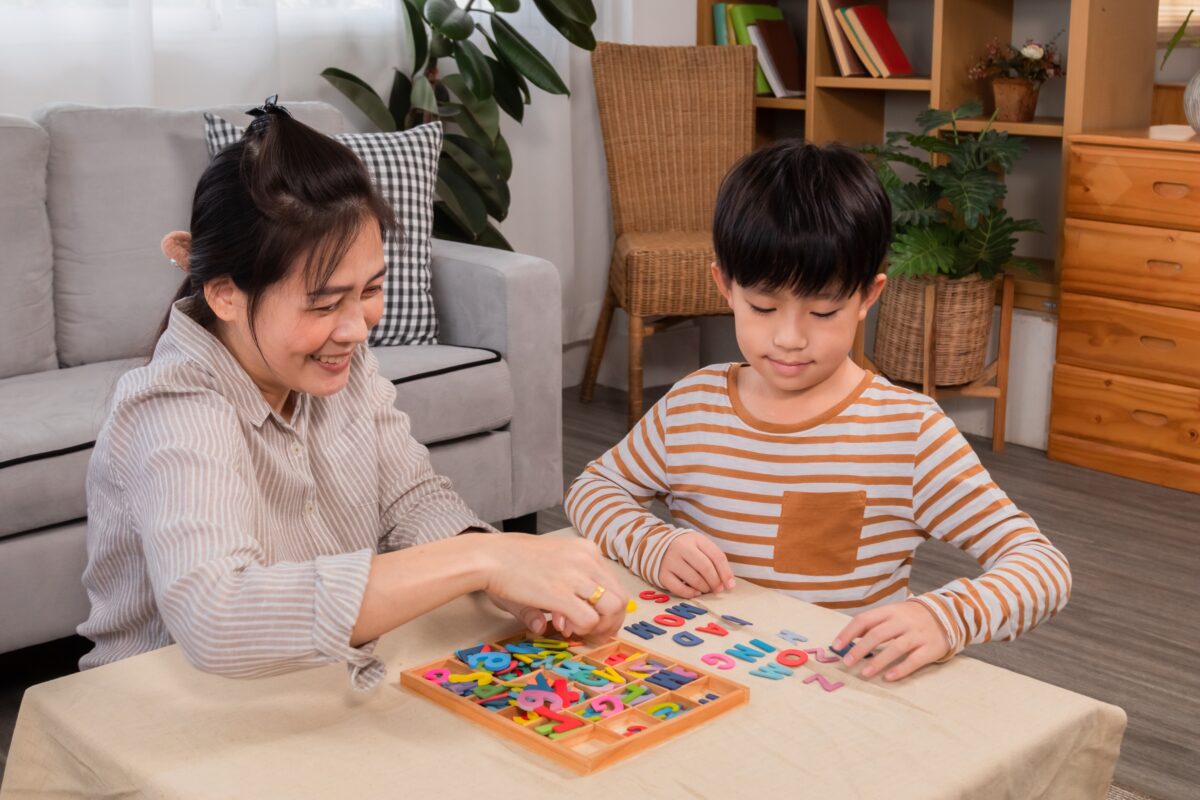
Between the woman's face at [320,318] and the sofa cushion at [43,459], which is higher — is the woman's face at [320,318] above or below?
above

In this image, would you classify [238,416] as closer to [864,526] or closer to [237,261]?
[237,261]

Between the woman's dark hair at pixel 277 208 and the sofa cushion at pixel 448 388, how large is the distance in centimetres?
139

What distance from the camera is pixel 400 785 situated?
86 centimetres

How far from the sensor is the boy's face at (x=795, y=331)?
1323 mm

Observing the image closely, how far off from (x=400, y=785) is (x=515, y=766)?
0.25 ft

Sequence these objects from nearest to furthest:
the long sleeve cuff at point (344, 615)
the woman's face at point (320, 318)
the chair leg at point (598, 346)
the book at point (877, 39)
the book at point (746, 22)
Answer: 1. the long sleeve cuff at point (344, 615)
2. the woman's face at point (320, 318)
3. the book at point (877, 39)
4. the chair leg at point (598, 346)
5. the book at point (746, 22)

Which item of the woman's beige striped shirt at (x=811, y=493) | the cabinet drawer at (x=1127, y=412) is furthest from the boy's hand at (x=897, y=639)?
the cabinet drawer at (x=1127, y=412)

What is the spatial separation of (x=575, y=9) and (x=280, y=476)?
2.63 m

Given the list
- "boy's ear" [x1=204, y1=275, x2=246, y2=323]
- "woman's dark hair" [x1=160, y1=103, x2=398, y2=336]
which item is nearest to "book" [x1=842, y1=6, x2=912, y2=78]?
"woman's dark hair" [x1=160, y1=103, x2=398, y2=336]

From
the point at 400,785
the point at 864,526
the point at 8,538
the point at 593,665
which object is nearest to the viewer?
the point at 400,785

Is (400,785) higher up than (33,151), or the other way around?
(33,151)

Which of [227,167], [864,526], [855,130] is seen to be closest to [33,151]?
[227,167]

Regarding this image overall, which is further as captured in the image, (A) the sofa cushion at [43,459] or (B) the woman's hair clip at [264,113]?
(A) the sofa cushion at [43,459]

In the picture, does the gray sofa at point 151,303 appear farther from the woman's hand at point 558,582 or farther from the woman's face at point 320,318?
the woman's hand at point 558,582
